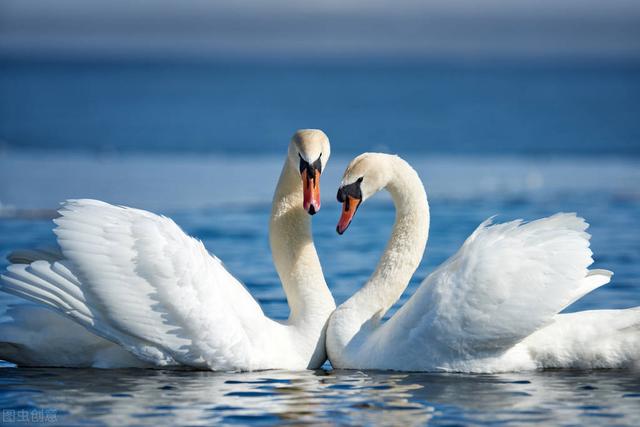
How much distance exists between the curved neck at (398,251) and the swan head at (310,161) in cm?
53

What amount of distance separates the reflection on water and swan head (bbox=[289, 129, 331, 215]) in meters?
1.14

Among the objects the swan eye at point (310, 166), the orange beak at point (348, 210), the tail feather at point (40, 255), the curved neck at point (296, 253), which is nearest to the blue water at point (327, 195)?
the curved neck at point (296, 253)

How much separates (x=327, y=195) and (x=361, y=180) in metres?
8.32

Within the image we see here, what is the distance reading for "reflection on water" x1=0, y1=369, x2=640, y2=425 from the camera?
21.0 ft

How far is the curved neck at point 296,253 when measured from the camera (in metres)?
8.12

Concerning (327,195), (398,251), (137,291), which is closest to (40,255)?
(137,291)

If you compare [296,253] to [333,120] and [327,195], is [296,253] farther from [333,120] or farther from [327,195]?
[333,120]

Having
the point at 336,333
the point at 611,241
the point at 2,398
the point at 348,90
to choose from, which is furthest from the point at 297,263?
the point at 348,90

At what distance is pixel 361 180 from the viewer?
25.8 ft

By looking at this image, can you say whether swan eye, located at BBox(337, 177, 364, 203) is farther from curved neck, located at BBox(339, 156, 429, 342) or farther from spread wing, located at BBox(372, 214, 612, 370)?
spread wing, located at BBox(372, 214, 612, 370)

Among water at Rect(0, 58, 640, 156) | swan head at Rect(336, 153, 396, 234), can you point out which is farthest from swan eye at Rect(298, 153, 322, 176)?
water at Rect(0, 58, 640, 156)

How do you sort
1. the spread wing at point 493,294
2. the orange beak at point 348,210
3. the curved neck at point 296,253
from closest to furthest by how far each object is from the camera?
1. the spread wing at point 493,294
2. the orange beak at point 348,210
3. the curved neck at point 296,253

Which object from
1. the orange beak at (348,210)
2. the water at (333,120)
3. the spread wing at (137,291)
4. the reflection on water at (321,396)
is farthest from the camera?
the water at (333,120)

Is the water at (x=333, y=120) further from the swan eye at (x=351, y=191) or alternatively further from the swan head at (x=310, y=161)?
the swan head at (x=310, y=161)
